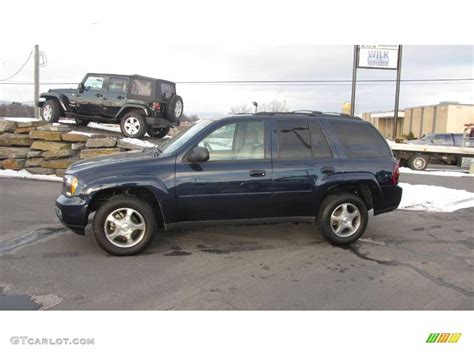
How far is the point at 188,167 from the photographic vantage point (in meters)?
4.49

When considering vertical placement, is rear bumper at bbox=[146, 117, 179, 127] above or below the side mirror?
above

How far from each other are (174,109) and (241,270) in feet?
20.5

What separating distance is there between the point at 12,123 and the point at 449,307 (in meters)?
10.7

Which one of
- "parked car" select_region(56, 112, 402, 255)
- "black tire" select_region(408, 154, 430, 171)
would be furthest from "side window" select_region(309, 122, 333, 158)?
"black tire" select_region(408, 154, 430, 171)

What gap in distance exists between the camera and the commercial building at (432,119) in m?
25.0

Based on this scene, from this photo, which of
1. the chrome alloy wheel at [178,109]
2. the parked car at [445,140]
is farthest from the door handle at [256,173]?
the parked car at [445,140]

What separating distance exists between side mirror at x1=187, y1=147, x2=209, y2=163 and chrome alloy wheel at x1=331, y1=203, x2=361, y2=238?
1.81m

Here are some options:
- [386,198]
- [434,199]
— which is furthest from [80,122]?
[434,199]

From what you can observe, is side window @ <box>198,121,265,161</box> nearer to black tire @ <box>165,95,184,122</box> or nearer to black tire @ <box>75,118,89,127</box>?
black tire @ <box>165,95,184,122</box>

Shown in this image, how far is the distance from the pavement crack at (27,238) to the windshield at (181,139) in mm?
2045

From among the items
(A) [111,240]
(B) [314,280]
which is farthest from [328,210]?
(A) [111,240]

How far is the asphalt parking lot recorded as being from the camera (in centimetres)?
351

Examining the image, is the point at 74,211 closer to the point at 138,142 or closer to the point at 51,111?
the point at 138,142

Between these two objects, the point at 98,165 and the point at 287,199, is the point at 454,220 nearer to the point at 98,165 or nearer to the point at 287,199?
the point at 287,199
